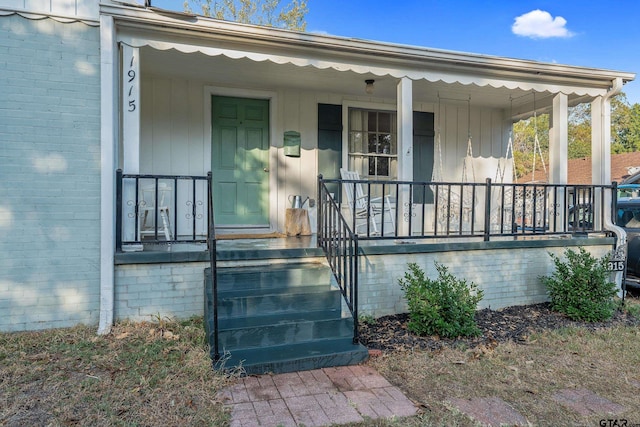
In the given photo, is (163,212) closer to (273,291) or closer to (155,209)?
(155,209)

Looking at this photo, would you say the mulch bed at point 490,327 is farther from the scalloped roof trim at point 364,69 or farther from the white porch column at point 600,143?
the scalloped roof trim at point 364,69

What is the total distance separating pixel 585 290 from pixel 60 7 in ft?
18.7

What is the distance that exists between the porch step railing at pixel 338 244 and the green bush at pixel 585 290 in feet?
7.77

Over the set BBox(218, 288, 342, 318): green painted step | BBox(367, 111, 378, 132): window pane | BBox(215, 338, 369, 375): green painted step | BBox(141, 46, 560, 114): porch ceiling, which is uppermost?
BBox(141, 46, 560, 114): porch ceiling

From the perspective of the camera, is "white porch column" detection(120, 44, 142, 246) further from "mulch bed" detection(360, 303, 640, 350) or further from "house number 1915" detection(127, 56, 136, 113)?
"mulch bed" detection(360, 303, 640, 350)

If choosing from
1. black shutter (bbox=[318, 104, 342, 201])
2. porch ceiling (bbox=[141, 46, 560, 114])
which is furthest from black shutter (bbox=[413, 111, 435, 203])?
black shutter (bbox=[318, 104, 342, 201])

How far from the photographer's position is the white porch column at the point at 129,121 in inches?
149

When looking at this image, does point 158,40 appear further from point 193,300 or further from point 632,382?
point 632,382

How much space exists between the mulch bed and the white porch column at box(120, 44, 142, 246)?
233cm

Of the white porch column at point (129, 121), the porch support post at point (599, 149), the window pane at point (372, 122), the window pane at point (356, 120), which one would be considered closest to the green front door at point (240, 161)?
the window pane at point (356, 120)

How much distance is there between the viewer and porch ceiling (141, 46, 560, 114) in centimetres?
470

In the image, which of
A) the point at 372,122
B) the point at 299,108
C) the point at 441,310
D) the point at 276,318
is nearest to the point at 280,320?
the point at 276,318

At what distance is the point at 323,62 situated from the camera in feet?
14.6

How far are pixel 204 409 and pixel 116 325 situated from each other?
1629 mm
